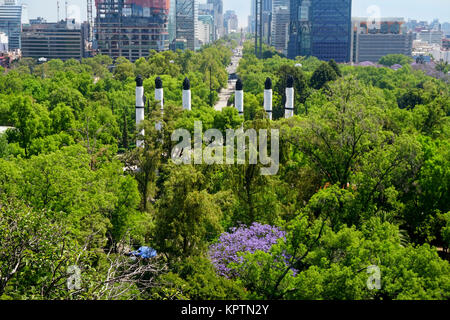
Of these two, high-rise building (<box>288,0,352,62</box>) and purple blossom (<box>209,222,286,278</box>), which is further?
high-rise building (<box>288,0,352,62</box>)

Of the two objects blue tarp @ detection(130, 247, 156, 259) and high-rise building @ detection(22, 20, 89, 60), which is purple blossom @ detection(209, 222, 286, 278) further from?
high-rise building @ detection(22, 20, 89, 60)

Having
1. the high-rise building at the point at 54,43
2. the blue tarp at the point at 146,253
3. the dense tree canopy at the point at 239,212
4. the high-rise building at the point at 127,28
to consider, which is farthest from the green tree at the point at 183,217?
the high-rise building at the point at 54,43

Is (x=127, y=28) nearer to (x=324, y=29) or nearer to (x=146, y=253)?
(x=324, y=29)

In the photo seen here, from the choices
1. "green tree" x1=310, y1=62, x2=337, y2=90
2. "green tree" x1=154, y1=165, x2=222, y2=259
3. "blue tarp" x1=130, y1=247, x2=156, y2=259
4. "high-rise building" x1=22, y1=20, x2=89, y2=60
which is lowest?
"blue tarp" x1=130, y1=247, x2=156, y2=259

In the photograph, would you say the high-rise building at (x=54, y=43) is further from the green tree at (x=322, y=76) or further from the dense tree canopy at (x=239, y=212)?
the dense tree canopy at (x=239, y=212)

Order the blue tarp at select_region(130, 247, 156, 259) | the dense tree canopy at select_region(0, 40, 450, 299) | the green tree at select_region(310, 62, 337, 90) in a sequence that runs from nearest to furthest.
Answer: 1. the dense tree canopy at select_region(0, 40, 450, 299)
2. the blue tarp at select_region(130, 247, 156, 259)
3. the green tree at select_region(310, 62, 337, 90)

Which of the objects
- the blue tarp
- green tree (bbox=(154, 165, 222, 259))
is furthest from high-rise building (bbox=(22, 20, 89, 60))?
green tree (bbox=(154, 165, 222, 259))

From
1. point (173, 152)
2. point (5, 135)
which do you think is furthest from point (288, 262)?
point (5, 135)
